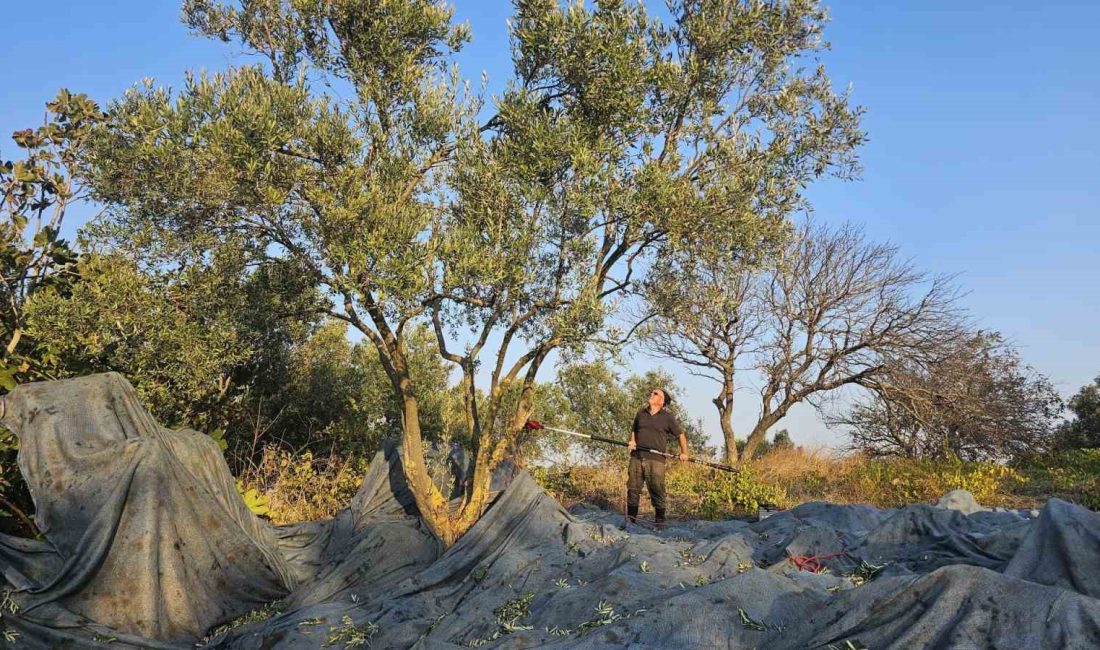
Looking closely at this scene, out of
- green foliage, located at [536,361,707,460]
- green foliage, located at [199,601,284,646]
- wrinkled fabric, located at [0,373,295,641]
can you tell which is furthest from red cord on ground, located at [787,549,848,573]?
green foliage, located at [536,361,707,460]

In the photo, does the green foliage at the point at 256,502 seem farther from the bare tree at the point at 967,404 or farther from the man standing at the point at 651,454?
the bare tree at the point at 967,404

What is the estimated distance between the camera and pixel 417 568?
967 cm

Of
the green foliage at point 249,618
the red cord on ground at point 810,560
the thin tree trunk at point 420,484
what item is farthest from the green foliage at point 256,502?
the red cord on ground at point 810,560

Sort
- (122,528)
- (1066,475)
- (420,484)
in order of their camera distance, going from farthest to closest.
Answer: (1066,475) < (420,484) < (122,528)

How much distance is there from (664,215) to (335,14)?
15.6 feet

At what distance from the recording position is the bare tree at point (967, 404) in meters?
19.3

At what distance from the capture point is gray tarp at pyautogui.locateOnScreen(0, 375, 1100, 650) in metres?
5.30

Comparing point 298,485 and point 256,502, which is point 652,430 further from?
point 298,485

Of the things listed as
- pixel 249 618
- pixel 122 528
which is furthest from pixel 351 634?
pixel 122 528

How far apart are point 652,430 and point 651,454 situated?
0.36 m

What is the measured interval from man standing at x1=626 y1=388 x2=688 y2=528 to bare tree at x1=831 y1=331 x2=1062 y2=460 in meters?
9.56

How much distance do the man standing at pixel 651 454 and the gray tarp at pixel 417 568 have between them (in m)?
2.31

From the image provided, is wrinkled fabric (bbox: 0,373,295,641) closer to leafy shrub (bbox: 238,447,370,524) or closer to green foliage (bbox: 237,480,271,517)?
green foliage (bbox: 237,480,271,517)

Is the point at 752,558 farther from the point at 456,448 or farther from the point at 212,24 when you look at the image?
the point at 212,24
